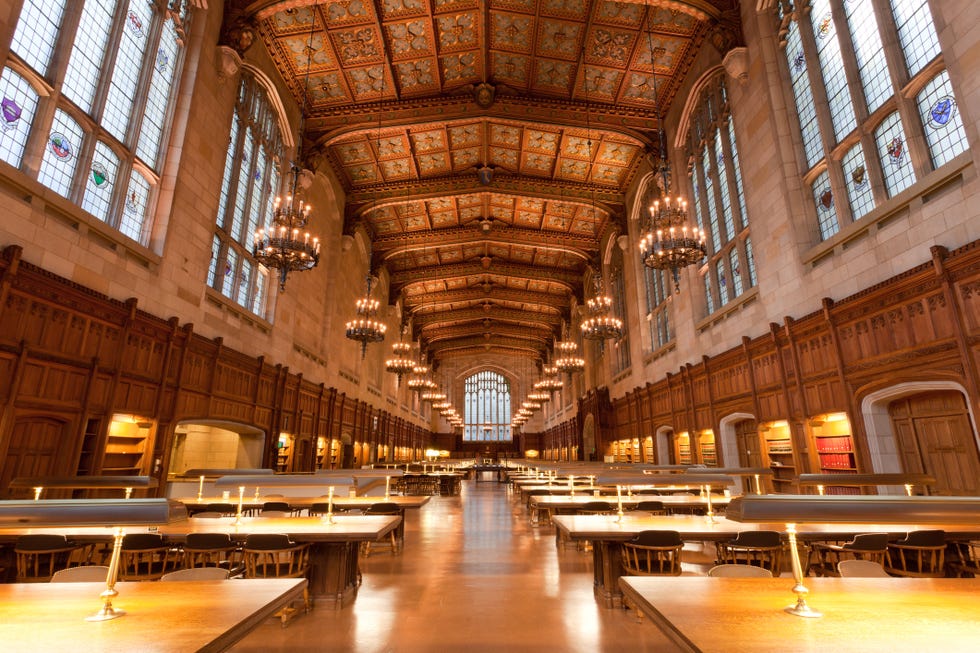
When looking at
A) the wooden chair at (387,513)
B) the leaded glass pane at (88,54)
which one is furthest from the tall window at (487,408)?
the leaded glass pane at (88,54)

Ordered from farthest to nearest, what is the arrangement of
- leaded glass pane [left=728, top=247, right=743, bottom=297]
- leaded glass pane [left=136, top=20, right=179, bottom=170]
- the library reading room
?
leaded glass pane [left=728, top=247, right=743, bottom=297], leaded glass pane [left=136, top=20, right=179, bottom=170], the library reading room

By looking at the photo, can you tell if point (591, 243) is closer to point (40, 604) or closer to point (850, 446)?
point (850, 446)

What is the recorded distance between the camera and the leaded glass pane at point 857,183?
316 inches

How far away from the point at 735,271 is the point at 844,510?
1139 cm

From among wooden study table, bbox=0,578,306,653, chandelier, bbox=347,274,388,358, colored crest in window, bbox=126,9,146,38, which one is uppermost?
colored crest in window, bbox=126,9,146,38

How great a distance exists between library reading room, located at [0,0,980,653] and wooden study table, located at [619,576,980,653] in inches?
1.0

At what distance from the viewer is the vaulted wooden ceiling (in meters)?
12.4

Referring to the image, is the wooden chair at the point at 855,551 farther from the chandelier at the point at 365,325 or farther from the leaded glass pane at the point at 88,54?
the chandelier at the point at 365,325

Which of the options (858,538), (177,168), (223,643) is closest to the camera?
(223,643)

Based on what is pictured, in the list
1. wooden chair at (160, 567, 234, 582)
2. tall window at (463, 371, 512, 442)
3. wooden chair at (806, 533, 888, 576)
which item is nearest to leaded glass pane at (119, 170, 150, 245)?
wooden chair at (160, 567, 234, 582)

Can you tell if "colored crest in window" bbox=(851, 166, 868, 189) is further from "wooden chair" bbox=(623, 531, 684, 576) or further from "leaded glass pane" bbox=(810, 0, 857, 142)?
"wooden chair" bbox=(623, 531, 684, 576)

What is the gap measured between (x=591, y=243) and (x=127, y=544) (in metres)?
21.6

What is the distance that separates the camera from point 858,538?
173 inches

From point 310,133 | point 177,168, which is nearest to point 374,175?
point 310,133
